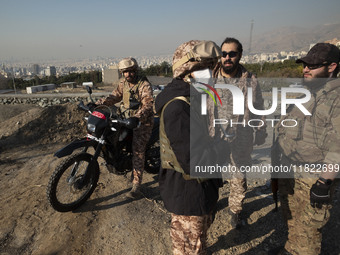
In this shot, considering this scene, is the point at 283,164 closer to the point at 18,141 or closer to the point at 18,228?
the point at 18,228

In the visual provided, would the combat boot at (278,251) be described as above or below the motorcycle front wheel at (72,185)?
below

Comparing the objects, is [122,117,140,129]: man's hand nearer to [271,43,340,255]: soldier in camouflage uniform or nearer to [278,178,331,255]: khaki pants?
[271,43,340,255]: soldier in camouflage uniform

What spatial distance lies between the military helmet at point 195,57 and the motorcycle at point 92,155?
139 cm

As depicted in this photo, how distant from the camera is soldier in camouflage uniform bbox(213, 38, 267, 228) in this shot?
Answer: 2908 mm

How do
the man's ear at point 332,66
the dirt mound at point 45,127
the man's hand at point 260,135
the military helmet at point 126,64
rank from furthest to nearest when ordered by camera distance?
the dirt mound at point 45,127
the military helmet at point 126,64
the man's hand at point 260,135
the man's ear at point 332,66

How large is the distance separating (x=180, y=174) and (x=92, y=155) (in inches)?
78.0

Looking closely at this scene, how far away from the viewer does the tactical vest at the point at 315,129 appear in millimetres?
1846

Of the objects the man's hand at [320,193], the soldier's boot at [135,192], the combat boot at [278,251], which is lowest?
the combat boot at [278,251]

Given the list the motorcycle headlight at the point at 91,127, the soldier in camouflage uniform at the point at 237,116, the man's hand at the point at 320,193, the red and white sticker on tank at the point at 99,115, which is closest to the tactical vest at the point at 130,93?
the red and white sticker on tank at the point at 99,115

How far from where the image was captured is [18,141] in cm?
636

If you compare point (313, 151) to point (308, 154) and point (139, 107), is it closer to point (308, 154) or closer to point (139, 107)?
point (308, 154)

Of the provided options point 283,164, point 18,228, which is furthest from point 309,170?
point 18,228

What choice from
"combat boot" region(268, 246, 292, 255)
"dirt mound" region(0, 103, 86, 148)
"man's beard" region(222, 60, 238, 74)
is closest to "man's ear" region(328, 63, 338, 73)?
"man's beard" region(222, 60, 238, 74)

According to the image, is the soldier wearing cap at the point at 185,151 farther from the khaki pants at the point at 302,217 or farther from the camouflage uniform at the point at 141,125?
the camouflage uniform at the point at 141,125
